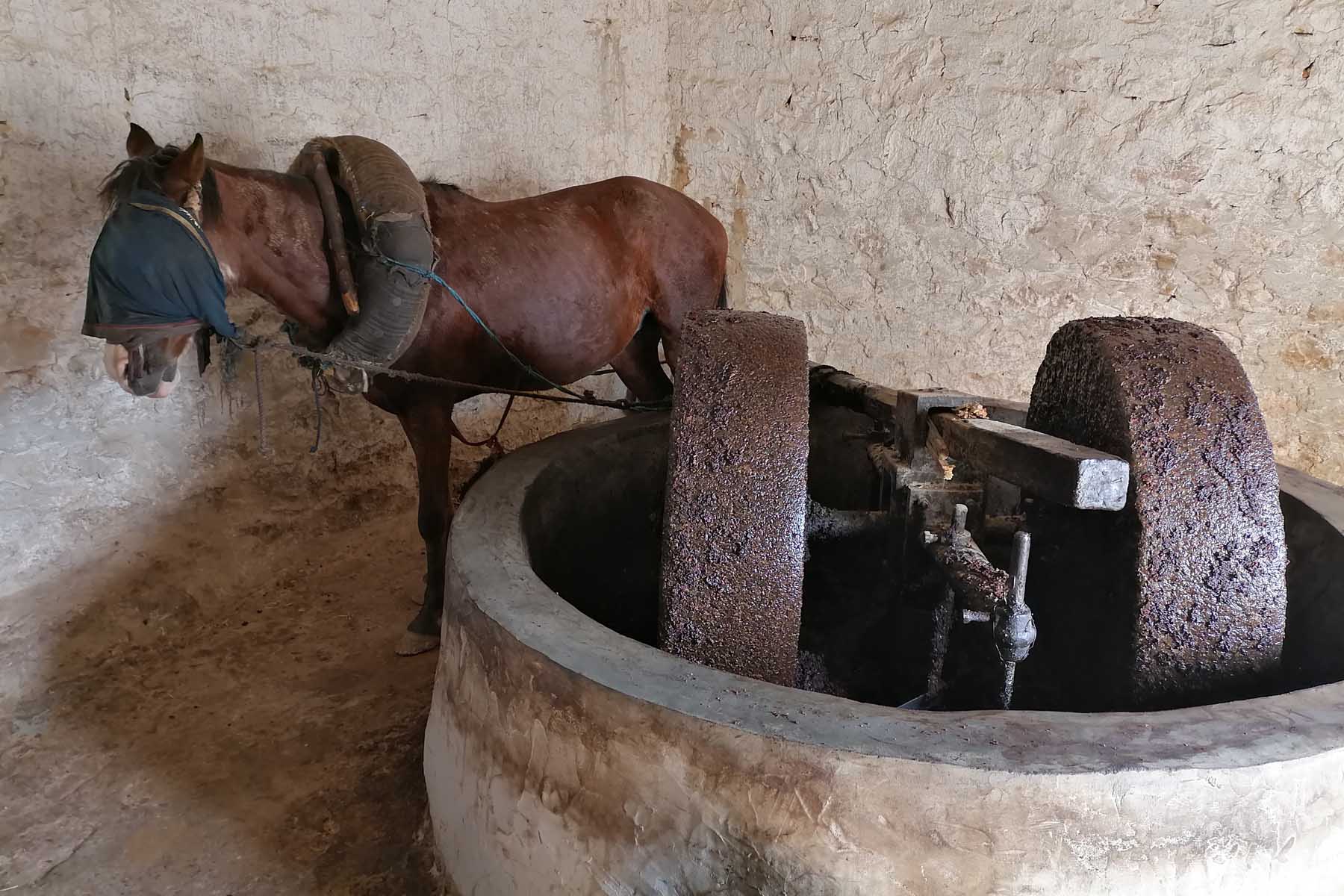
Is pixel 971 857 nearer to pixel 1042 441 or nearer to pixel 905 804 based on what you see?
pixel 905 804

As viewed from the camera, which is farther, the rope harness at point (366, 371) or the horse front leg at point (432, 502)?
the horse front leg at point (432, 502)

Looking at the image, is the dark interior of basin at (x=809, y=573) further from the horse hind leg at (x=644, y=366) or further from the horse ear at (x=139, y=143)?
the horse ear at (x=139, y=143)

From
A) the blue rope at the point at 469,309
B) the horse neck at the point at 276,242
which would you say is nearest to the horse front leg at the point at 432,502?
the blue rope at the point at 469,309

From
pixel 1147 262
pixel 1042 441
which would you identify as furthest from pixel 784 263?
pixel 1042 441

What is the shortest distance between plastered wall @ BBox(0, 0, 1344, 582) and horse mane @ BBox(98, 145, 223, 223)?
65 cm

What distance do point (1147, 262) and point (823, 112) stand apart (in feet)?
5.55

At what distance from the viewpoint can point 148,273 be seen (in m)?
1.99

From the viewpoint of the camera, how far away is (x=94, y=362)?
268 cm

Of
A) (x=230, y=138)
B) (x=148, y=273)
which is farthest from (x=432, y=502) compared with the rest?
(x=230, y=138)

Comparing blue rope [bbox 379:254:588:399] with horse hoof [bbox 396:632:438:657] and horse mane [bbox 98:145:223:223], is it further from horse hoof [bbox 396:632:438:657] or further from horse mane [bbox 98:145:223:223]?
horse hoof [bbox 396:632:438:657]

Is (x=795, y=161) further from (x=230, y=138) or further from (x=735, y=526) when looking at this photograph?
(x=735, y=526)

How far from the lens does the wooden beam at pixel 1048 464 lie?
1373 millimetres

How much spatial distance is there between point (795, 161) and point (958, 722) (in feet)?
11.4

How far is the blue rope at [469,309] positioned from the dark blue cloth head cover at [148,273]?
45 centimetres
